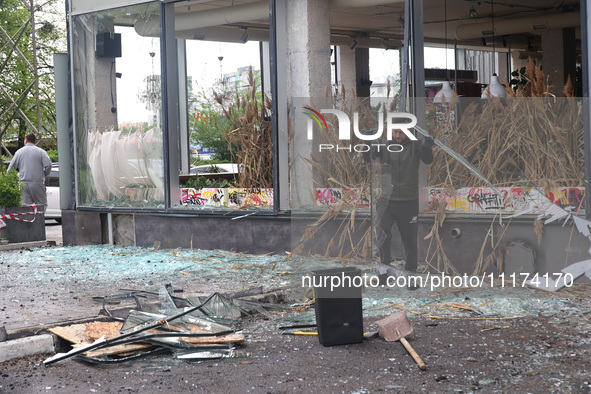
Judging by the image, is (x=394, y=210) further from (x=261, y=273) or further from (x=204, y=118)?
(x=204, y=118)

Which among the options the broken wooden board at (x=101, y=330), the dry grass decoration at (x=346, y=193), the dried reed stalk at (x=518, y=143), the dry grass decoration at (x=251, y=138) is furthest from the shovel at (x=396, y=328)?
the dry grass decoration at (x=251, y=138)

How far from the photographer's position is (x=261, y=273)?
970cm

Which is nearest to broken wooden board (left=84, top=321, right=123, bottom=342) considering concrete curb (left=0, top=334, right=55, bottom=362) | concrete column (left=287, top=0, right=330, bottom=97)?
concrete curb (left=0, top=334, right=55, bottom=362)

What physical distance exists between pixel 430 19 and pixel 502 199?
808 cm

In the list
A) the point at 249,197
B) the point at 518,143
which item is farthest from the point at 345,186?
the point at 249,197

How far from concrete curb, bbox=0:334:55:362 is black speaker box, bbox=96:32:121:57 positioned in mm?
8185

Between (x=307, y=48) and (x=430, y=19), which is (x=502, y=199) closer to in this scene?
(x=307, y=48)

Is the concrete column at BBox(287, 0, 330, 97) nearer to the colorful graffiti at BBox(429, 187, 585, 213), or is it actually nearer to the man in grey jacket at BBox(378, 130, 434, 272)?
the man in grey jacket at BBox(378, 130, 434, 272)

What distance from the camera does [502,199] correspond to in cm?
812

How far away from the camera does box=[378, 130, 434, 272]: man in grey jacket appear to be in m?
8.06

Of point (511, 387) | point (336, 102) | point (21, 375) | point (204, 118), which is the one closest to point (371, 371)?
point (511, 387)

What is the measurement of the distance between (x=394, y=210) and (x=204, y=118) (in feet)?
19.4

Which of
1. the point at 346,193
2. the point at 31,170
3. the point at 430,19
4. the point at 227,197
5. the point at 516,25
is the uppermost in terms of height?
the point at 516,25

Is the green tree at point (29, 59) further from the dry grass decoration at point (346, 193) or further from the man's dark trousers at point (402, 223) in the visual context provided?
the man's dark trousers at point (402, 223)
